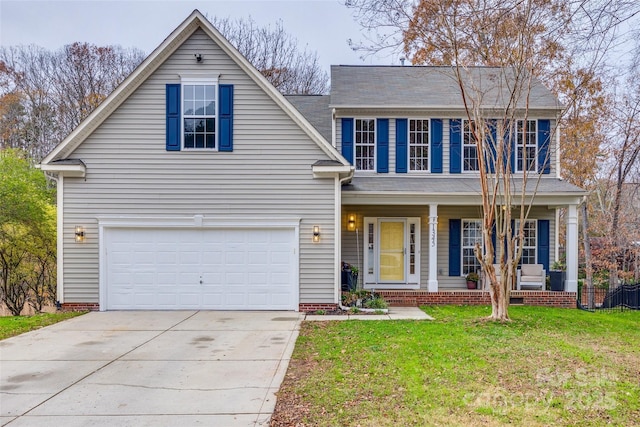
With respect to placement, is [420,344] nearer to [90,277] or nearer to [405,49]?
[405,49]

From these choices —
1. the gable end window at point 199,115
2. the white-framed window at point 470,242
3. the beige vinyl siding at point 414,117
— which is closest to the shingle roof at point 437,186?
the beige vinyl siding at point 414,117

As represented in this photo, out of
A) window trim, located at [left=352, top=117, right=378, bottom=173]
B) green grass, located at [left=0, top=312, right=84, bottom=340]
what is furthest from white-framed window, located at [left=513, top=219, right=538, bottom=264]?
green grass, located at [left=0, top=312, right=84, bottom=340]

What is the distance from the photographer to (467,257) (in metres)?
12.8

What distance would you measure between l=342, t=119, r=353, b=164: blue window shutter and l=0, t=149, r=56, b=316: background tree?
910 centimetres

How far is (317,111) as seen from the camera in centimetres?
1434

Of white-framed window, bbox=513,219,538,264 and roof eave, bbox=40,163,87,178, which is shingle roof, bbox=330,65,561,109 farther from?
roof eave, bbox=40,163,87,178

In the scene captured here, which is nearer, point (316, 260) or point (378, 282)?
point (316, 260)

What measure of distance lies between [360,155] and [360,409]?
9199 millimetres

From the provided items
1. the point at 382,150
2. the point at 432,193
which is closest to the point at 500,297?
the point at 432,193

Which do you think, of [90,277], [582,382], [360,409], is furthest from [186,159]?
[582,382]

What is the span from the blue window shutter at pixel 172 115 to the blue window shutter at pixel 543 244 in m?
10.1

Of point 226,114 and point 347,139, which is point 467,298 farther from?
point 226,114

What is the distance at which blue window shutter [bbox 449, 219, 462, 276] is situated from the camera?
12711 mm

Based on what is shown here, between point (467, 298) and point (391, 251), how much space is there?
2.46 metres
